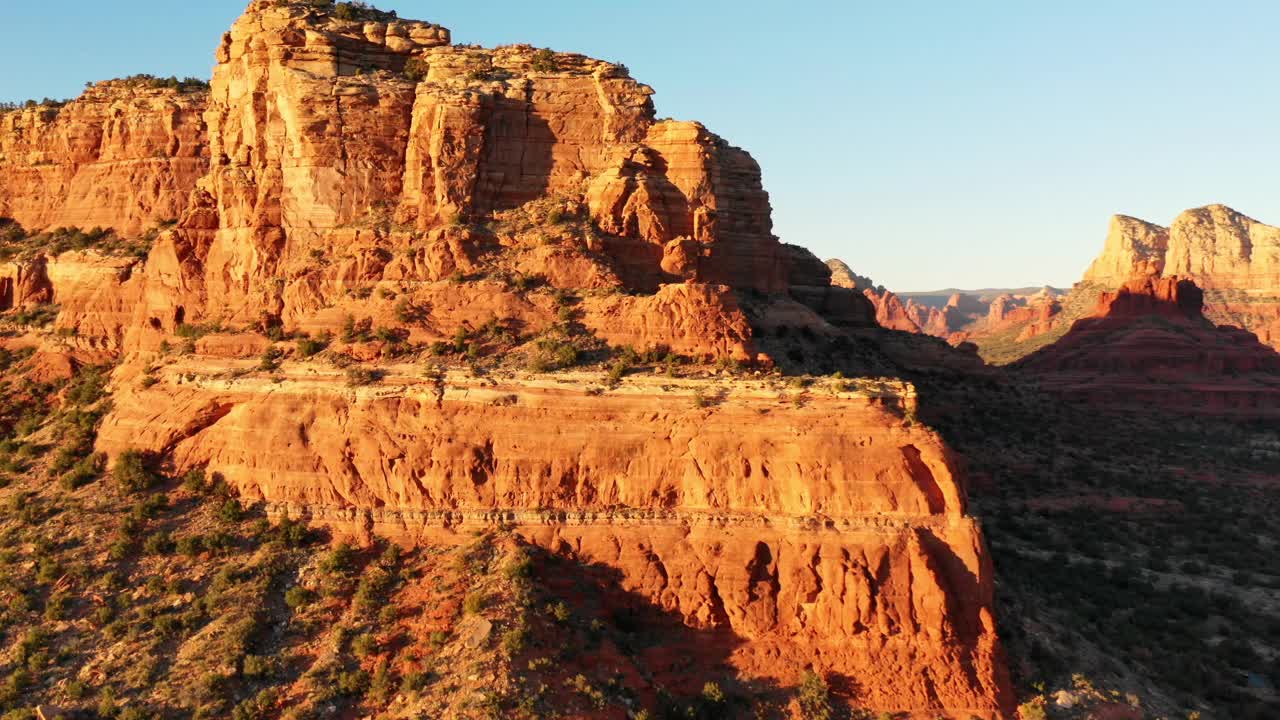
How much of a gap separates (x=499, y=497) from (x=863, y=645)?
11.3 meters

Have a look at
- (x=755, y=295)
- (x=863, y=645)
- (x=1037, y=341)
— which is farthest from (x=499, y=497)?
(x=1037, y=341)

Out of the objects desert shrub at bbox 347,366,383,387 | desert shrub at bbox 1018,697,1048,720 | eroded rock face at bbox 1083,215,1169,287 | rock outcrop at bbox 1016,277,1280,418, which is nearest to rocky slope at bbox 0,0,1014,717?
desert shrub at bbox 347,366,383,387

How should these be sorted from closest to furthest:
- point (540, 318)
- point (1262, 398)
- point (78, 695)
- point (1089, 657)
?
point (78, 695) → point (1089, 657) → point (540, 318) → point (1262, 398)

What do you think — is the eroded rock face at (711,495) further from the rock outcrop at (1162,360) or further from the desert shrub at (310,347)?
the rock outcrop at (1162,360)

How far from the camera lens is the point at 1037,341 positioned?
484 ft

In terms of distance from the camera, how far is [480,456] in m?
34.1

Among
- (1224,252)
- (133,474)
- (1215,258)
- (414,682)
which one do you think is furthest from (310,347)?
(1224,252)

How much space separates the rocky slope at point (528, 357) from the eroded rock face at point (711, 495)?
0.24 feet

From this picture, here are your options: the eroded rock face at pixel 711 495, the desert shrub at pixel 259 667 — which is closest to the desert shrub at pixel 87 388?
the eroded rock face at pixel 711 495

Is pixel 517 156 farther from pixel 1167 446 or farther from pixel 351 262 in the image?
pixel 1167 446

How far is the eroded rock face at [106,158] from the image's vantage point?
5509 cm

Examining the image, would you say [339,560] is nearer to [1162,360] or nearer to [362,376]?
[362,376]

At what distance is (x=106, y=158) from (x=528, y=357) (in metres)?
31.8

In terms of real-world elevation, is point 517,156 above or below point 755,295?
above
